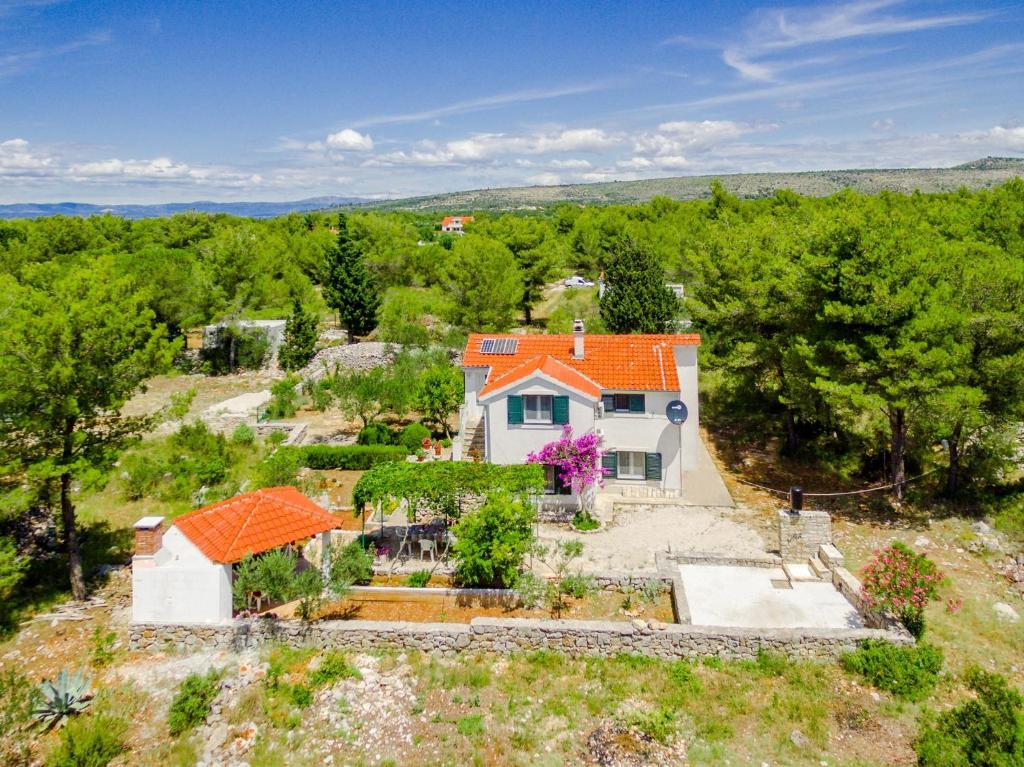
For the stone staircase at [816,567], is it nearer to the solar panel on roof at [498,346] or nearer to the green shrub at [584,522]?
the green shrub at [584,522]

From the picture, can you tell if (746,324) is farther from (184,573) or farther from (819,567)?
(184,573)

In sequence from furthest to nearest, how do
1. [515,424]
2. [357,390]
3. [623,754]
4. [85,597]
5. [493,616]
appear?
[357,390]
[515,424]
[85,597]
[493,616]
[623,754]

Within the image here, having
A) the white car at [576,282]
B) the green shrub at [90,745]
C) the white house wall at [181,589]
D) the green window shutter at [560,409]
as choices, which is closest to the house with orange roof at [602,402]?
the green window shutter at [560,409]

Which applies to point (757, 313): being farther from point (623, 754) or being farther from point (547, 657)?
point (623, 754)

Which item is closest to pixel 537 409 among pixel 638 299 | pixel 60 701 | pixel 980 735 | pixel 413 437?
pixel 413 437

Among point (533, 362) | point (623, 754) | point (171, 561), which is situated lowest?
point (623, 754)

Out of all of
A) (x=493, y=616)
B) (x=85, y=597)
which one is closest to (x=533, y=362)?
(x=493, y=616)
